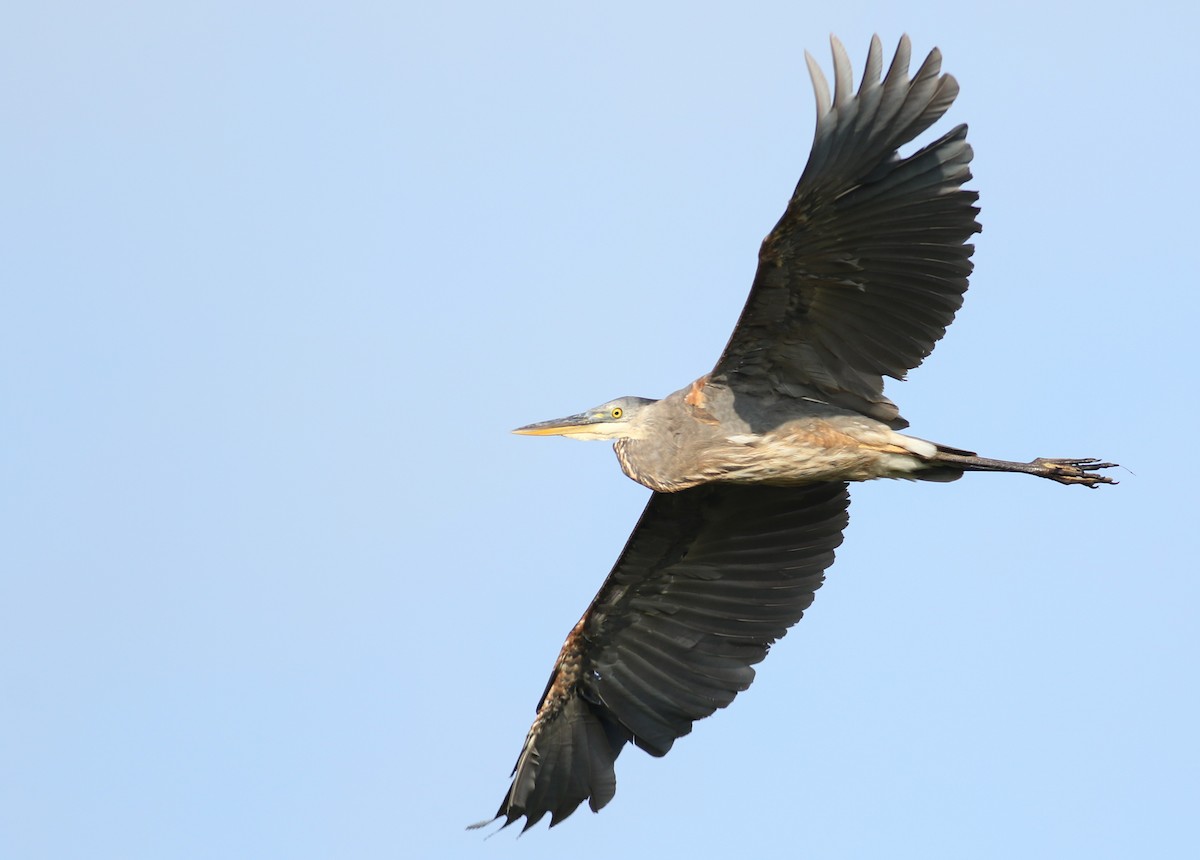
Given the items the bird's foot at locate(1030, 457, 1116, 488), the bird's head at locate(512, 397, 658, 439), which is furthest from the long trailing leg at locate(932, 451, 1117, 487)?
the bird's head at locate(512, 397, 658, 439)

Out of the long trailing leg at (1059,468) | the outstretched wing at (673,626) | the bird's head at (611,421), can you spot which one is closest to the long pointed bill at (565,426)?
the bird's head at (611,421)

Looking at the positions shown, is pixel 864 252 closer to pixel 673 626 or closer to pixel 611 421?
pixel 611 421

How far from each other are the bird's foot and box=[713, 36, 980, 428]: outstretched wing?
96 centimetres

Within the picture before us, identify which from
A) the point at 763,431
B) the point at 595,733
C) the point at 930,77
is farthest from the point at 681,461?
the point at 930,77

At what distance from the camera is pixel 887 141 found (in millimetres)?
8852

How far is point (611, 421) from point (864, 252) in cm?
208

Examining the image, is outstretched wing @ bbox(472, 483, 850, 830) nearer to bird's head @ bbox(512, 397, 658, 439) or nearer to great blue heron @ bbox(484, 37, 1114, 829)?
great blue heron @ bbox(484, 37, 1114, 829)

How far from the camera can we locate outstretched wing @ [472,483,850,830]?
10.7 meters

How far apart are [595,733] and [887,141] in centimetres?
440

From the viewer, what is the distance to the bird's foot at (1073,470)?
9938 millimetres

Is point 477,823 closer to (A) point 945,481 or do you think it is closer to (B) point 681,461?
(B) point 681,461

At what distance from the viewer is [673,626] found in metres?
11.0

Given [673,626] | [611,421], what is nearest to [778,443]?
[611,421]

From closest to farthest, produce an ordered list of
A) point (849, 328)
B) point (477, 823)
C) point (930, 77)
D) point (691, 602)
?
1. point (930, 77)
2. point (849, 328)
3. point (477, 823)
4. point (691, 602)
